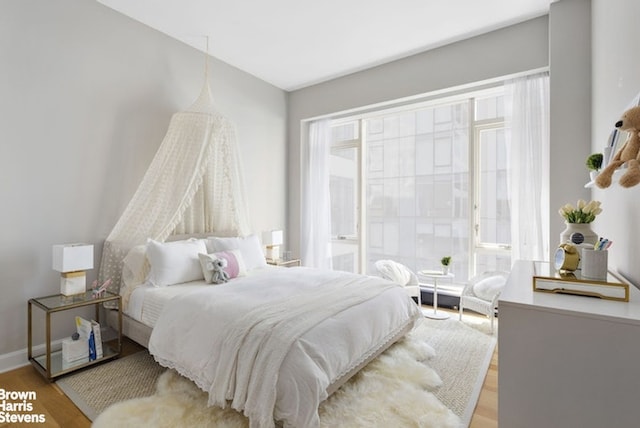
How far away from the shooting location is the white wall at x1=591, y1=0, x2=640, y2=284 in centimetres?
167

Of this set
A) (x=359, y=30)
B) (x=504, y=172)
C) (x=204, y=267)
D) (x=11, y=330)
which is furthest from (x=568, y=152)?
(x=11, y=330)

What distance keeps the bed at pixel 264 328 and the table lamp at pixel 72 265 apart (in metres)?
0.36

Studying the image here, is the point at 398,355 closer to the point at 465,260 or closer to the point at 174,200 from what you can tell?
the point at 465,260

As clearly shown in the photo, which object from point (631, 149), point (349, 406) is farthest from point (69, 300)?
point (631, 149)

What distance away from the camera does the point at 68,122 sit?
290 centimetres

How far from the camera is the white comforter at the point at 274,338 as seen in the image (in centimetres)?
169

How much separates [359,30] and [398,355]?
3.31 m

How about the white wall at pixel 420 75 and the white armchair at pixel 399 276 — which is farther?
the white armchair at pixel 399 276

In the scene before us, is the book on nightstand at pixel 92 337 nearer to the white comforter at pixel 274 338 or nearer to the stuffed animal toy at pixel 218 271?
the white comforter at pixel 274 338

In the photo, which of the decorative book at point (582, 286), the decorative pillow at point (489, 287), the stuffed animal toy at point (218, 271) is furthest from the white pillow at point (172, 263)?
the decorative pillow at point (489, 287)

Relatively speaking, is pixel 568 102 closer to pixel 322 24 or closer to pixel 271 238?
pixel 322 24

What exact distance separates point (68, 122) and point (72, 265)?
1.32m

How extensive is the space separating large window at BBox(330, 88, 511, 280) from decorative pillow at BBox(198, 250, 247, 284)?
2.30 meters

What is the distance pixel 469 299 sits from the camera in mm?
Answer: 3393
